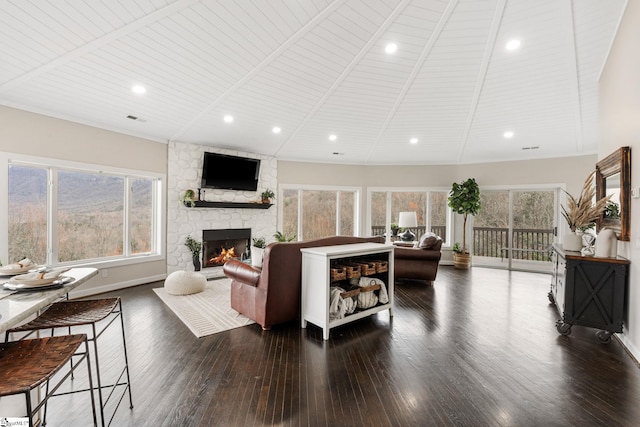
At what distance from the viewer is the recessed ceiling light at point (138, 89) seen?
3.89 meters

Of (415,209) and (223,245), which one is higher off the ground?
(415,209)

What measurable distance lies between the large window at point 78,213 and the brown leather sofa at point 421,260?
4.69m

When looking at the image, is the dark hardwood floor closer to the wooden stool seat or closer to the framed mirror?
the wooden stool seat

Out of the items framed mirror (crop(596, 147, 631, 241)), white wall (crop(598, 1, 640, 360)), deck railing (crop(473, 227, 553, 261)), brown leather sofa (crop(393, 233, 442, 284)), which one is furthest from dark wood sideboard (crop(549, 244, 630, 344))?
deck railing (crop(473, 227, 553, 261))

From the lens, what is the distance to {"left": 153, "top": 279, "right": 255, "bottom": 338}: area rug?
334 centimetres

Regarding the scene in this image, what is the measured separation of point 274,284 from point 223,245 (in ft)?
11.4

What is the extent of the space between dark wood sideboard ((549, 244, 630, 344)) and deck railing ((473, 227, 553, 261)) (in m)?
3.95

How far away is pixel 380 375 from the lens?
7.84 feet

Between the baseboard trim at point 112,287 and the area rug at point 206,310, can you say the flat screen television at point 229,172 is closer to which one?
the baseboard trim at point 112,287

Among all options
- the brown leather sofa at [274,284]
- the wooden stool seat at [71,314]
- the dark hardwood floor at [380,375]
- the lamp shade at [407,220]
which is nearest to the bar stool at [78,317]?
the wooden stool seat at [71,314]

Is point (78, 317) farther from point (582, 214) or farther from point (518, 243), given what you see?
point (518, 243)

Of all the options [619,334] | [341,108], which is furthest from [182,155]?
[619,334]

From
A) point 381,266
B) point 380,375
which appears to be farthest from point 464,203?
point 380,375

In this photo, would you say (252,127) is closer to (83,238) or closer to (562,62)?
(83,238)
